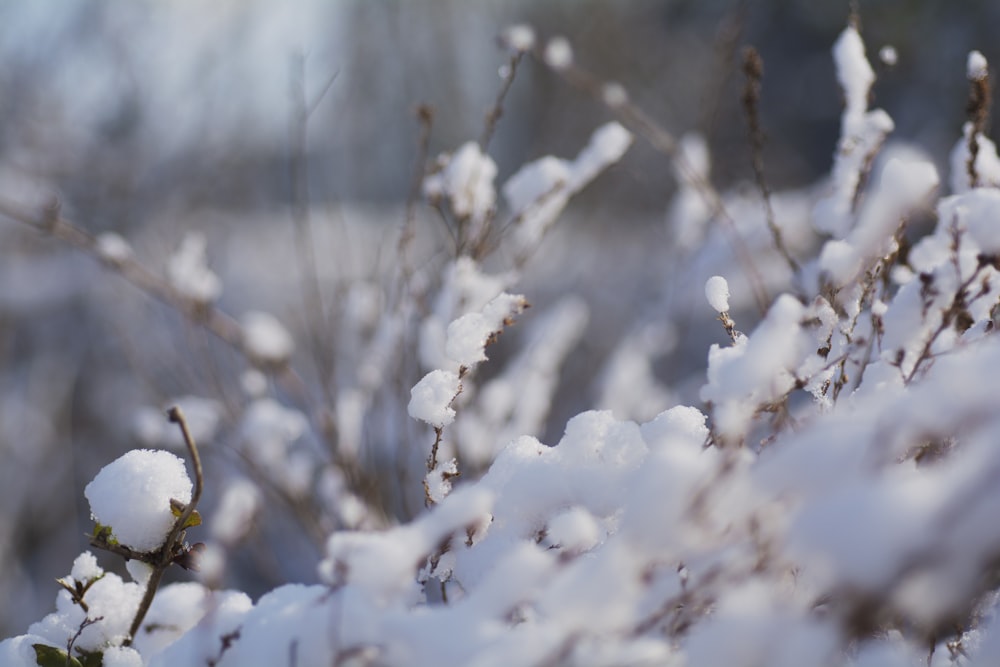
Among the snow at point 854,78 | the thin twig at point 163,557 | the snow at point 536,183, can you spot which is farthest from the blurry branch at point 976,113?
the thin twig at point 163,557

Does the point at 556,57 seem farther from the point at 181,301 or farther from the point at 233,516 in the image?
the point at 233,516

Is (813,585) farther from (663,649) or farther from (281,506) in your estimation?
(281,506)

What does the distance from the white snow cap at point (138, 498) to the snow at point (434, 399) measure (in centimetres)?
26

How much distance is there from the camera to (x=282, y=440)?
6.75ft

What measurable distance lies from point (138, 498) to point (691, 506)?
24.4 inches

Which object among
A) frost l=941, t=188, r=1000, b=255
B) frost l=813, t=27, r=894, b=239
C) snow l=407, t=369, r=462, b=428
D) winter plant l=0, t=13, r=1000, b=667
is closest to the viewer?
winter plant l=0, t=13, r=1000, b=667

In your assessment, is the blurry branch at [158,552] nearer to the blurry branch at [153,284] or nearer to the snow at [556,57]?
the blurry branch at [153,284]

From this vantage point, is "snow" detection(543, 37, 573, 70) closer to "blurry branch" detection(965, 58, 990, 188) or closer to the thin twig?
"blurry branch" detection(965, 58, 990, 188)

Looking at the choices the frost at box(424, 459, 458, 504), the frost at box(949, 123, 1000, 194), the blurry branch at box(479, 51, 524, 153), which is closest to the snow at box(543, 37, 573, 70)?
the blurry branch at box(479, 51, 524, 153)

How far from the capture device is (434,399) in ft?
3.04

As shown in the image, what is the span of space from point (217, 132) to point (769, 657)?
18.4 ft

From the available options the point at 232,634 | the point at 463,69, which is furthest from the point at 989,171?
the point at 463,69

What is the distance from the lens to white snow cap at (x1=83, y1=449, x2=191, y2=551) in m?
0.87

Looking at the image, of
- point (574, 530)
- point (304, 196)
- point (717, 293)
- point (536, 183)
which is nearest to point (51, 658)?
point (574, 530)
